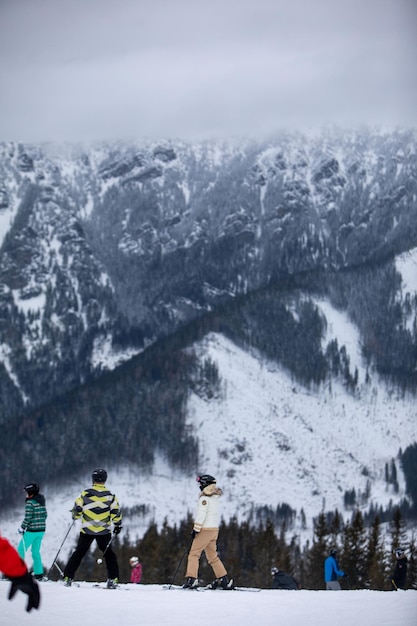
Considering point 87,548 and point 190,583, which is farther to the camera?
point 190,583

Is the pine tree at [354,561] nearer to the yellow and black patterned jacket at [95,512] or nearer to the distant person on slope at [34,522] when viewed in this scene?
the distant person on slope at [34,522]

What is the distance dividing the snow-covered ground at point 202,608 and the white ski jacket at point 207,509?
2.08 m

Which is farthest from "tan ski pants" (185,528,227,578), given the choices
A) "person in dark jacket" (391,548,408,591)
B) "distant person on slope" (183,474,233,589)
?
"person in dark jacket" (391,548,408,591)

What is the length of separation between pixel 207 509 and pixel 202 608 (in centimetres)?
522

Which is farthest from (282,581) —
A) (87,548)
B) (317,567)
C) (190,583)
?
(317,567)

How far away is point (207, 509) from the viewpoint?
103 ft

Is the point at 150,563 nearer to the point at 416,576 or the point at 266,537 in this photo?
the point at 266,537

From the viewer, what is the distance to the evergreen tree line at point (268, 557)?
103688 mm

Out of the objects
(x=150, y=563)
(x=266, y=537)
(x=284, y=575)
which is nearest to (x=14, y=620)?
(x=284, y=575)

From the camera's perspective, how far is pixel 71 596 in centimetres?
2770

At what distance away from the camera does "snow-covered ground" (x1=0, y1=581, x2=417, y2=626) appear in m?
24.8

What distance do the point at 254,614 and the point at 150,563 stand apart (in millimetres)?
92816

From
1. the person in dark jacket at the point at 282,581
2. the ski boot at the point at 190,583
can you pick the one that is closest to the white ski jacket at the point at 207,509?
the ski boot at the point at 190,583

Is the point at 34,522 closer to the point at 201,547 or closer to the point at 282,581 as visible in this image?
the point at 201,547
